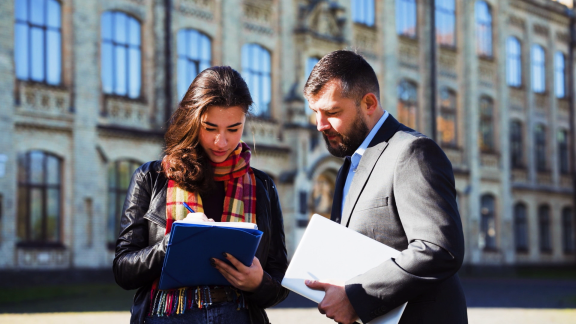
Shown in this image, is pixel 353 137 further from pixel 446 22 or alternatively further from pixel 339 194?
pixel 446 22

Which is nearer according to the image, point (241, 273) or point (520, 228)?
point (241, 273)

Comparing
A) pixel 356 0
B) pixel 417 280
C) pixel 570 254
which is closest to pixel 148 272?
pixel 417 280

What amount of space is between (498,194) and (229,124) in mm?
29834

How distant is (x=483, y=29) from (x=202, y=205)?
3062cm

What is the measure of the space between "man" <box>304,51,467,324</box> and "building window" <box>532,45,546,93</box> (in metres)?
33.1

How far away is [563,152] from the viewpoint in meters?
35.9

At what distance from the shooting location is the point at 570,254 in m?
35.2

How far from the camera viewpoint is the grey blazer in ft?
9.36

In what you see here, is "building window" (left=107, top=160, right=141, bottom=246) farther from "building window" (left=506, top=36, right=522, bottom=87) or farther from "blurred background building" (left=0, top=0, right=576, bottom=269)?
"building window" (left=506, top=36, right=522, bottom=87)

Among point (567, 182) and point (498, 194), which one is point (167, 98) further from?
point (567, 182)

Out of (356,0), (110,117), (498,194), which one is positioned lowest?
(498,194)

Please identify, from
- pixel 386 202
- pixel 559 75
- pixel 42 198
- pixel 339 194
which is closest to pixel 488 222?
pixel 559 75

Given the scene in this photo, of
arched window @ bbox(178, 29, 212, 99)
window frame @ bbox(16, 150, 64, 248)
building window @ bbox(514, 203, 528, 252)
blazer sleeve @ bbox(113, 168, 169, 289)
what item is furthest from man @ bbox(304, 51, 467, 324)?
building window @ bbox(514, 203, 528, 252)

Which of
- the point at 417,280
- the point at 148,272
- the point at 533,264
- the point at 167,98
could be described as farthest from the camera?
the point at 533,264
